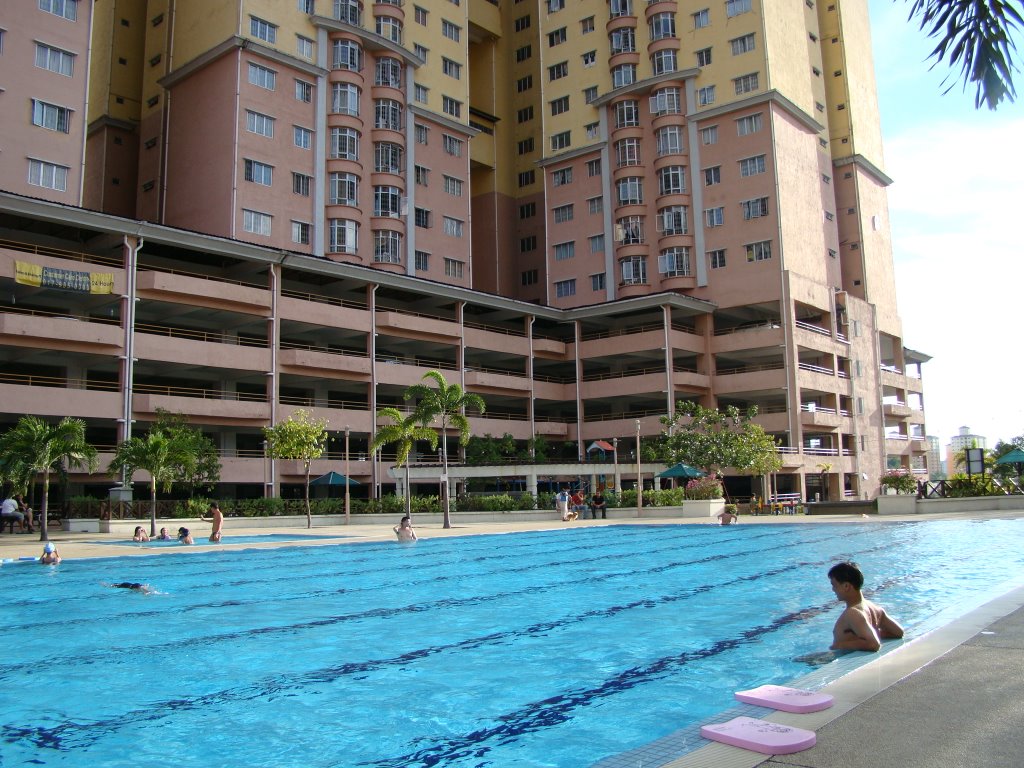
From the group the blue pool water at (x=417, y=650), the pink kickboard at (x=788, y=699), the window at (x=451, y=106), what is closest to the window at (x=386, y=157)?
the window at (x=451, y=106)

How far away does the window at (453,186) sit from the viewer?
66562mm

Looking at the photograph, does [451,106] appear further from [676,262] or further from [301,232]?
[676,262]

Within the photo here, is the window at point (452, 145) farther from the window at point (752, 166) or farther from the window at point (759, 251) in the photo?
the window at point (759, 251)

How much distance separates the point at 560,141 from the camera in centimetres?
7206

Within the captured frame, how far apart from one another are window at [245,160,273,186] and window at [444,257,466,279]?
15.1 metres

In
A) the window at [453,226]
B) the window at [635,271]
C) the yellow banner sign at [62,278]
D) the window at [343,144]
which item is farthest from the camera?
the window at [453,226]

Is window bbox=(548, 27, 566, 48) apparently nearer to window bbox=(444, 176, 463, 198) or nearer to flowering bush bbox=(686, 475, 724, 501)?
window bbox=(444, 176, 463, 198)

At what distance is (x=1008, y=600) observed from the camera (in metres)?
10.4

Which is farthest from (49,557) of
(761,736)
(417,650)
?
(761,736)

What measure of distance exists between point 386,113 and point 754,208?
27335mm

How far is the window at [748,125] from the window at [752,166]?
1971 mm

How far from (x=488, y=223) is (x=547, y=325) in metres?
13.7

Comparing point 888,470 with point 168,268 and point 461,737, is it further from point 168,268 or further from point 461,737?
point 461,737

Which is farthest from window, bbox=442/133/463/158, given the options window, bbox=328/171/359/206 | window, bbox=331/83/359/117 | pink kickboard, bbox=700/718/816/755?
pink kickboard, bbox=700/718/816/755
